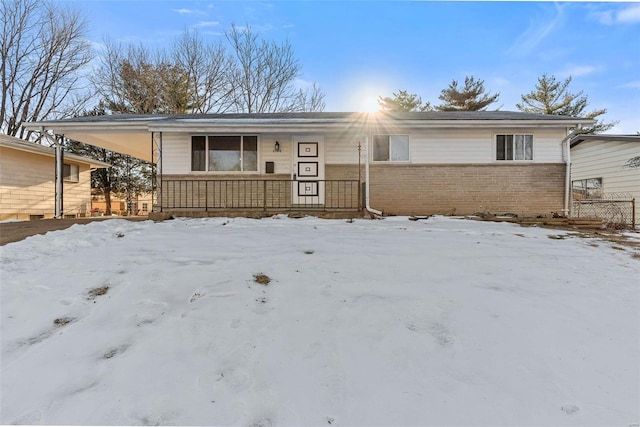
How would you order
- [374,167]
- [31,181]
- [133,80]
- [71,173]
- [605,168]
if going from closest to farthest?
[374,167] < [605,168] < [31,181] < [71,173] < [133,80]

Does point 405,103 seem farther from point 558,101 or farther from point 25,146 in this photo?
point 25,146

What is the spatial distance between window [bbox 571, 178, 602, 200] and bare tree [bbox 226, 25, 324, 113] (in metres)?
17.9

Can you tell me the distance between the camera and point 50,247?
4.62 metres

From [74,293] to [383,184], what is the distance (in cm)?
809

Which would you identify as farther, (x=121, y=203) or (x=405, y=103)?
(x=405, y=103)

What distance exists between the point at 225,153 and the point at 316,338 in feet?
27.6

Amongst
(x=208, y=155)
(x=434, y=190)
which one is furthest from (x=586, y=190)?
(x=208, y=155)

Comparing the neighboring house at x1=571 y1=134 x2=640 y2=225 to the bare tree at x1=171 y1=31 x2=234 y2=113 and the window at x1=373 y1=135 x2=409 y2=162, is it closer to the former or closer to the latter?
the window at x1=373 y1=135 x2=409 y2=162

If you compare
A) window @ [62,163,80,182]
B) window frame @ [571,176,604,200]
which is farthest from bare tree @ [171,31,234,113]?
window frame @ [571,176,604,200]

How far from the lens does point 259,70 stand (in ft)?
72.6

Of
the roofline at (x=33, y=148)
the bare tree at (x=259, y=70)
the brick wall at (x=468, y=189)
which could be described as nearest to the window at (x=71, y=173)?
the roofline at (x=33, y=148)

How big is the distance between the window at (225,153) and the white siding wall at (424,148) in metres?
0.21

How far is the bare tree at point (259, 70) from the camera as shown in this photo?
22062mm

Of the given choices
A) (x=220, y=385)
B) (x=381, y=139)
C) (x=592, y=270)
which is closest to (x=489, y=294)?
(x=592, y=270)
